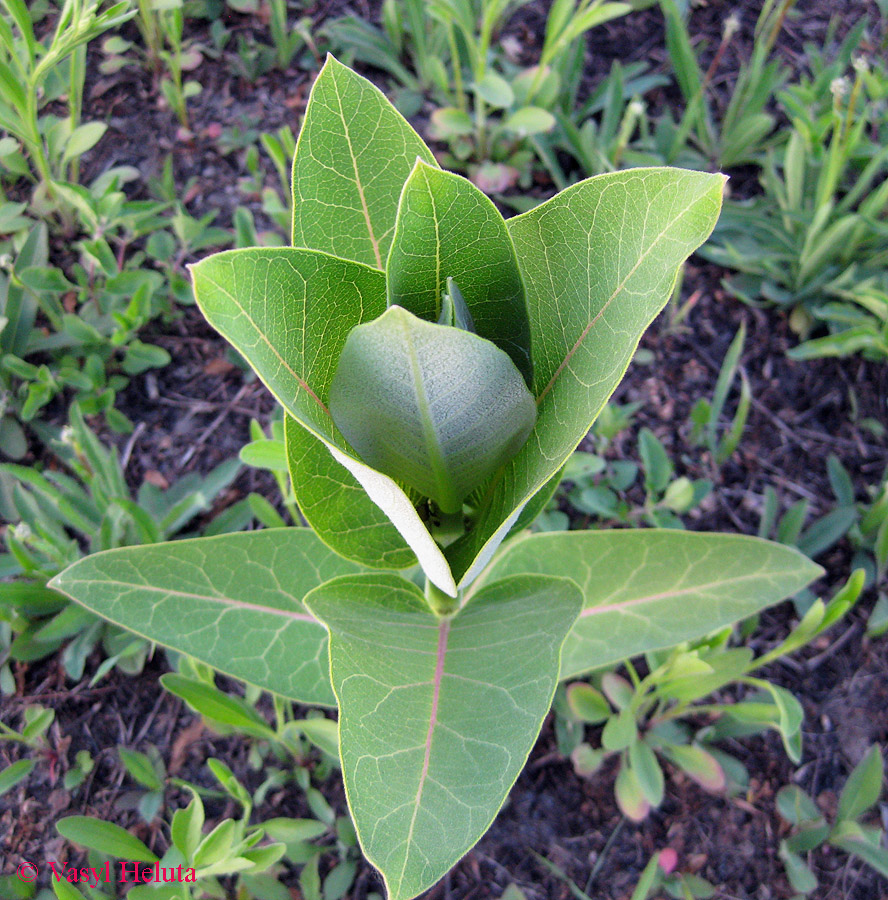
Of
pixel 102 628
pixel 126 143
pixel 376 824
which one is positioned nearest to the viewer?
pixel 376 824

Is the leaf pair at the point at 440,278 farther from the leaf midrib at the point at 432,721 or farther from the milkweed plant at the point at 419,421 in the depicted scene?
the leaf midrib at the point at 432,721

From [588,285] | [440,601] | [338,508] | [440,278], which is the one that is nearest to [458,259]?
[440,278]

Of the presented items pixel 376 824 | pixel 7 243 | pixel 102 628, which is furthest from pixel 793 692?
pixel 7 243

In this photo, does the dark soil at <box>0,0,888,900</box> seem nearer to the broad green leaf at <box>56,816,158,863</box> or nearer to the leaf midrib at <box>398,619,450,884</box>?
the broad green leaf at <box>56,816,158,863</box>

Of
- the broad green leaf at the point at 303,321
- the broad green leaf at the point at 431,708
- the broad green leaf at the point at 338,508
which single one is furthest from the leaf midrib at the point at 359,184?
the broad green leaf at the point at 431,708

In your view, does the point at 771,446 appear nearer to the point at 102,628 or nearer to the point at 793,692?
the point at 793,692

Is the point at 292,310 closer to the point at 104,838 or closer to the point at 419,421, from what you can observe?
the point at 419,421

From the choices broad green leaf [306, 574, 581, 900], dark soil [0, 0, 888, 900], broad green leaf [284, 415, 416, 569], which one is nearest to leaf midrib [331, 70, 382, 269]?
broad green leaf [284, 415, 416, 569]
